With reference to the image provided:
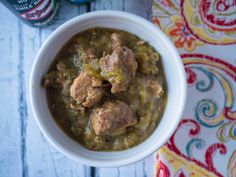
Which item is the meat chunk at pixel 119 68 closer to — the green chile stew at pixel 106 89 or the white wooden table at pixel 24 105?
the green chile stew at pixel 106 89

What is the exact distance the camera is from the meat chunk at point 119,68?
96cm

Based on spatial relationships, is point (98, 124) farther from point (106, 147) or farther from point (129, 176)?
point (129, 176)

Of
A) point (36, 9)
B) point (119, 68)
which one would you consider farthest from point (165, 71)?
point (36, 9)

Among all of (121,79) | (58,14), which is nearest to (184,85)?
(121,79)

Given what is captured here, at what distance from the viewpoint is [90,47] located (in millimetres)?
1030

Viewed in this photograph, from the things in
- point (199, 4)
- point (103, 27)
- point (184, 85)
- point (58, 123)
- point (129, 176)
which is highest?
point (199, 4)

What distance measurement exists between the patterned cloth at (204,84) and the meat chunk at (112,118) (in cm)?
22

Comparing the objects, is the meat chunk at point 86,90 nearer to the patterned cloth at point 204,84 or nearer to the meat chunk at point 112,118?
the meat chunk at point 112,118

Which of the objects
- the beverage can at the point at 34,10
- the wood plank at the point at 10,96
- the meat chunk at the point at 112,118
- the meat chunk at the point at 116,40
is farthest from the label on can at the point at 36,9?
the meat chunk at the point at 112,118

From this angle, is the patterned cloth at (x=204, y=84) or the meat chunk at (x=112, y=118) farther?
the patterned cloth at (x=204, y=84)

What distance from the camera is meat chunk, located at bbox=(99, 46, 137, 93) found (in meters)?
0.96

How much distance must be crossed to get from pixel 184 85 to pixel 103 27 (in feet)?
0.81

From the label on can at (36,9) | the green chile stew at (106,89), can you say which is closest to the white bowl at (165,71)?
the green chile stew at (106,89)

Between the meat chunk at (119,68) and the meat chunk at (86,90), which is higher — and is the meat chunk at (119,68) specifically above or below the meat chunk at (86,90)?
above
